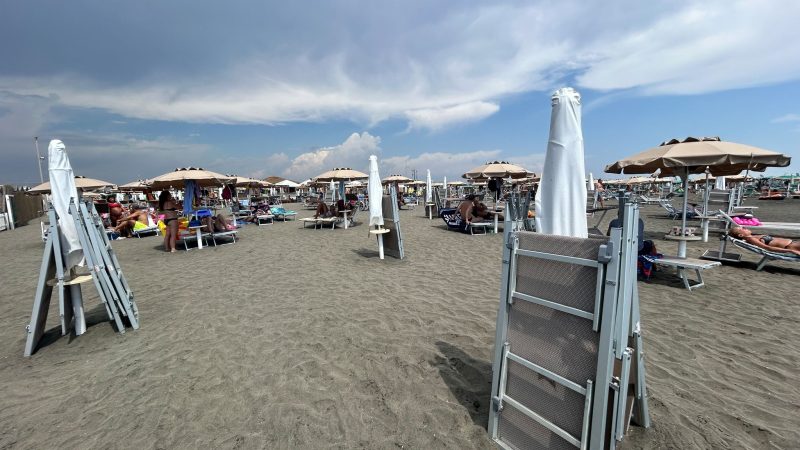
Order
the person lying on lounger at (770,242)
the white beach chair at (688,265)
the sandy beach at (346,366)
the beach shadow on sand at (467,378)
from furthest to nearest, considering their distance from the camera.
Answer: the person lying on lounger at (770,242)
the white beach chair at (688,265)
the beach shadow on sand at (467,378)
the sandy beach at (346,366)

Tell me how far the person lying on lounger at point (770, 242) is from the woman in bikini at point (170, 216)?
13.1m

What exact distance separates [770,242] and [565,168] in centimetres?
678

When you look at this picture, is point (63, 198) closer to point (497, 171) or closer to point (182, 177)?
point (182, 177)

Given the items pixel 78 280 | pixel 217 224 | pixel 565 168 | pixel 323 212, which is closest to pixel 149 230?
pixel 217 224

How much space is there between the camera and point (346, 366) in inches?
131

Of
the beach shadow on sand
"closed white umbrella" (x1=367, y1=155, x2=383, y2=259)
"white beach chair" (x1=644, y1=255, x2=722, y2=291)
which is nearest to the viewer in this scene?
the beach shadow on sand

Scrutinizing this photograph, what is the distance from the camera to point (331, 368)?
3.31 metres

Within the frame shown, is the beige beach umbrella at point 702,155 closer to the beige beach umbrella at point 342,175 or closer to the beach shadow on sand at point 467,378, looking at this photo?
the beach shadow on sand at point 467,378

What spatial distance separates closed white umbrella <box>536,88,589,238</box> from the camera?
230 centimetres

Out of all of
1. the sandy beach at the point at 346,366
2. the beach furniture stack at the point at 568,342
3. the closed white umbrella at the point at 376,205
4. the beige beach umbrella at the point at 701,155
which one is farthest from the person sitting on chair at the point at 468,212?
the beach furniture stack at the point at 568,342

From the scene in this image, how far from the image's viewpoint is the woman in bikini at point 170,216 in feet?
31.0

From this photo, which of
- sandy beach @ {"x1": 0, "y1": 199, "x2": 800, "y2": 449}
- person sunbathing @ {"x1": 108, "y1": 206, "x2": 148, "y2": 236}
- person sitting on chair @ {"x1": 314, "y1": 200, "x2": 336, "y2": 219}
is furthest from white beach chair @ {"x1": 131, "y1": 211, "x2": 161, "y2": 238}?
sandy beach @ {"x1": 0, "y1": 199, "x2": 800, "y2": 449}

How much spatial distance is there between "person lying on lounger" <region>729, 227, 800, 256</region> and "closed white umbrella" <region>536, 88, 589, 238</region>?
6.28 m

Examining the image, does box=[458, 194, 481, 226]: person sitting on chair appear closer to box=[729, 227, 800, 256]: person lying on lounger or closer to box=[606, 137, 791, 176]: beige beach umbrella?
box=[606, 137, 791, 176]: beige beach umbrella
